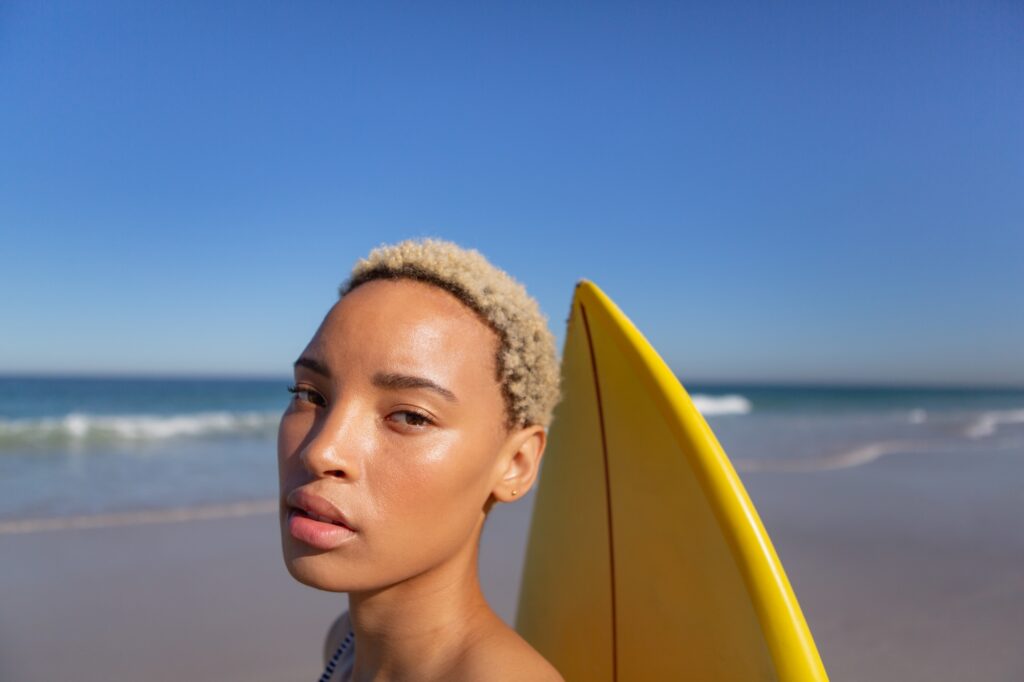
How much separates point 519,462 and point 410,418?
0.33 metres

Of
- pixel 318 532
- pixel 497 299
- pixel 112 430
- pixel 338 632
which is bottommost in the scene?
pixel 338 632

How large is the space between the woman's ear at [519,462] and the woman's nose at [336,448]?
0.35 meters

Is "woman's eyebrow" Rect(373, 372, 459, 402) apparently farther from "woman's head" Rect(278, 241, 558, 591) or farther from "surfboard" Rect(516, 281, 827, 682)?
"surfboard" Rect(516, 281, 827, 682)

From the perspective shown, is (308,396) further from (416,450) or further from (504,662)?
(504,662)

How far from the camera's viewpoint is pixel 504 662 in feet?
4.27

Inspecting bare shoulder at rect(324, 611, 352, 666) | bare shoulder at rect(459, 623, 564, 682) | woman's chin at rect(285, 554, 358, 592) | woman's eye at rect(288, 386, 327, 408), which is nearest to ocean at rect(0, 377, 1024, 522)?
bare shoulder at rect(324, 611, 352, 666)

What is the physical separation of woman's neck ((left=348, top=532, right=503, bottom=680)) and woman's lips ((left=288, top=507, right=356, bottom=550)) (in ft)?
0.74

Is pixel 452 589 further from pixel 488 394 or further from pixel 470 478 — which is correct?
pixel 488 394

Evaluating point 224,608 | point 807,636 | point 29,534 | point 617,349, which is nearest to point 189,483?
point 29,534

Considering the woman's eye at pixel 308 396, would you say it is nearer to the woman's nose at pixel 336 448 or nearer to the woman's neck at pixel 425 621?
the woman's nose at pixel 336 448

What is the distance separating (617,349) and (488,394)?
1.42ft

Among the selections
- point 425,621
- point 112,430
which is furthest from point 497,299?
point 112,430

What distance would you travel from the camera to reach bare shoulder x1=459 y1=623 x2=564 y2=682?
1272 mm

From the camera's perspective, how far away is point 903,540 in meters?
5.70
